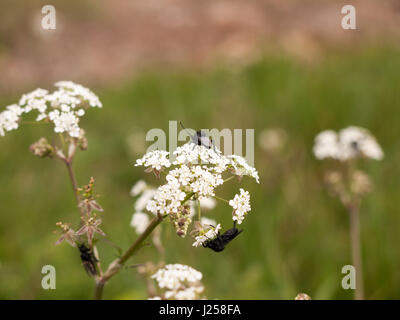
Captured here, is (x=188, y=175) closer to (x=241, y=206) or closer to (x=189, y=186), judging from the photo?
(x=189, y=186)

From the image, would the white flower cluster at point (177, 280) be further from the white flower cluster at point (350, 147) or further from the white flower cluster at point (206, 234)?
the white flower cluster at point (350, 147)

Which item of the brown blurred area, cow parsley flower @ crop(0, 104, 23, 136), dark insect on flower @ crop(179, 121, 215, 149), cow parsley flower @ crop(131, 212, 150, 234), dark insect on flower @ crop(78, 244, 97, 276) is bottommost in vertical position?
dark insect on flower @ crop(78, 244, 97, 276)

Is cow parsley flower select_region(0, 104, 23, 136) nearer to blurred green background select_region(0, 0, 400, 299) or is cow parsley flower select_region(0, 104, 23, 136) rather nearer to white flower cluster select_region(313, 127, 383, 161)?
blurred green background select_region(0, 0, 400, 299)

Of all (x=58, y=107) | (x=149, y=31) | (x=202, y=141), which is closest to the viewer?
(x=202, y=141)

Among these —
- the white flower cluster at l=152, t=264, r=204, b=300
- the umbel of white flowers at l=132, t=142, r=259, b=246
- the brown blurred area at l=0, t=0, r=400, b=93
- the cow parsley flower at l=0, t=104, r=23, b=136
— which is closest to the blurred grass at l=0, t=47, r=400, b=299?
the white flower cluster at l=152, t=264, r=204, b=300

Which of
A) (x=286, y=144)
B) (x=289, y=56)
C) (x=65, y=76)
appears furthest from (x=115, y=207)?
(x=65, y=76)

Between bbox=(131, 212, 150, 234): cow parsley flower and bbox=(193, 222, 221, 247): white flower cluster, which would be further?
bbox=(131, 212, 150, 234): cow parsley flower

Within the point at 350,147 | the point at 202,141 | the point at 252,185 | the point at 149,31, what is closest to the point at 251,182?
the point at 252,185
